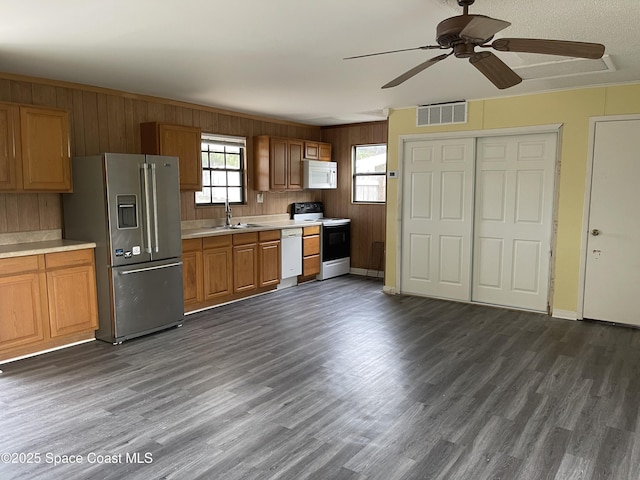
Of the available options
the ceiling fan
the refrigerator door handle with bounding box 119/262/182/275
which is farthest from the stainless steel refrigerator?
the ceiling fan

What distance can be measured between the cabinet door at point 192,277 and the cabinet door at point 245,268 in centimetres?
53

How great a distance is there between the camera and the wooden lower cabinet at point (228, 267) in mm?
5160

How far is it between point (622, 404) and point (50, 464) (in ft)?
11.4

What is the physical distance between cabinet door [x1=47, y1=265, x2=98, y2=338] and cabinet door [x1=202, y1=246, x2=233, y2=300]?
A: 131 cm

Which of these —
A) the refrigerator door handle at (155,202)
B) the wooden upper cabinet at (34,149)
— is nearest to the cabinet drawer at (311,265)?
the refrigerator door handle at (155,202)

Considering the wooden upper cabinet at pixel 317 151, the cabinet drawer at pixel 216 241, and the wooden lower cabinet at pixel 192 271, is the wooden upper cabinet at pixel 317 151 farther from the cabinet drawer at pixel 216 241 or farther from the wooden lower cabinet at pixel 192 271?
the wooden lower cabinet at pixel 192 271

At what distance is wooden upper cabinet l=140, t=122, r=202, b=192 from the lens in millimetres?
5121

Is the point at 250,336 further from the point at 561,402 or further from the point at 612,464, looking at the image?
the point at 612,464

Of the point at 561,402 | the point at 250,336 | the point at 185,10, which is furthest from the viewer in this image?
the point at 250,336

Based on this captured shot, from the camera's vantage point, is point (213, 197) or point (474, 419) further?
point (213, 197)

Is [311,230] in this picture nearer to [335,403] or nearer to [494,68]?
[335,403]

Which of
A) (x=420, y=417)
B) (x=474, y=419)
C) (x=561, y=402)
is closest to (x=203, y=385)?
(x=420, y=417)

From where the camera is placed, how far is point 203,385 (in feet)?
11.0

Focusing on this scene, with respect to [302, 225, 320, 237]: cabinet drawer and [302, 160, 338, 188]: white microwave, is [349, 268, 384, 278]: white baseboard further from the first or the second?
[302, 160, 338, 188]: white microwave
